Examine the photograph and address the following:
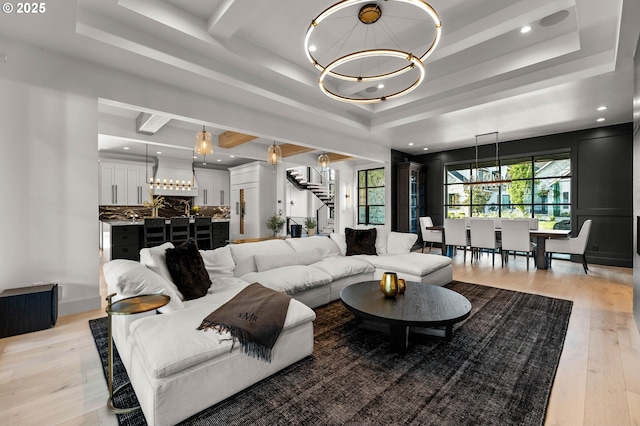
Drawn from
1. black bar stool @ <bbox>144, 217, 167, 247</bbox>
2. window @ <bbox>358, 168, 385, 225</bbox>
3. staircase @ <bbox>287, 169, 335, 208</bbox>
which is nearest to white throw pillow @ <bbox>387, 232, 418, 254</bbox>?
window @ <bbox>358, 168, 385, 225</bbox>

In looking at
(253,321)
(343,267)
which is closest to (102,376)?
(253,321)

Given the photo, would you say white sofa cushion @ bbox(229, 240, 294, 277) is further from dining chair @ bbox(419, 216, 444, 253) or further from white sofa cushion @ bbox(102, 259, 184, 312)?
dining chair @ bbox(419, 216, 444, 253)

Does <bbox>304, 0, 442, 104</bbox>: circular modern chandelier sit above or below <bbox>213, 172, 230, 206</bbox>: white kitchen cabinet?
above

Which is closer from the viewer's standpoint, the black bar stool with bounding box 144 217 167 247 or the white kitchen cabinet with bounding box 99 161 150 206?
the black bar stool with bounding box 144 217 167 247

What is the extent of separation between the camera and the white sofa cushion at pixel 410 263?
3.79m

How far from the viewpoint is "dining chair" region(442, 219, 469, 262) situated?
6.12 meters

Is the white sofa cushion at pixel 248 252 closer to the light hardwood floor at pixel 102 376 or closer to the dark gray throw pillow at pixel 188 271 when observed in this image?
the dark gray throw pillow at pixel 188 271

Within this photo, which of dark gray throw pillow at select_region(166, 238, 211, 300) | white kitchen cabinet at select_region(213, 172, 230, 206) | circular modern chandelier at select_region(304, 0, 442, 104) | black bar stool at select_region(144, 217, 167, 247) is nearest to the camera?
circular modern chandelier at select_region(304, 0, 442, 104)

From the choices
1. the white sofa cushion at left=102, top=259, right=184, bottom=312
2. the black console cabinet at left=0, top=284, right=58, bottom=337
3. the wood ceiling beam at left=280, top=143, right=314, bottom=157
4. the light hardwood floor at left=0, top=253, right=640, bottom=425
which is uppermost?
the wood ceiling beam at left=280, top=143, right=314, bottom=157

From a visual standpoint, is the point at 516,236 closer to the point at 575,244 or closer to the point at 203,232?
the point at 575,244

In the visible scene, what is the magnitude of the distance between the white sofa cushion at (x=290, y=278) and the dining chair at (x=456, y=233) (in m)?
4.03

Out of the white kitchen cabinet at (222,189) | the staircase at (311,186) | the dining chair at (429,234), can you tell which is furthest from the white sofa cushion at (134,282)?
the staircase at (311,186)

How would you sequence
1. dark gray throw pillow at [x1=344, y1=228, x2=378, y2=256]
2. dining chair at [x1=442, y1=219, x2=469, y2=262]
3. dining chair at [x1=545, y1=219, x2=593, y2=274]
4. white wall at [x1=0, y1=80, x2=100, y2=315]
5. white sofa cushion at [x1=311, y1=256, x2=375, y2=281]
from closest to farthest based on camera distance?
white wall at [x1=0, y1=80, x2=100, y2=315] < white sofa cushion at [x1=311, y1=256, x2=375, y2=281] < dark gray throw pillow at [x1=344, y1=228, x2=378, y2=256] < dining chair at [x1=545, y1=219, x2=593, y2=274] < dining chair at [x1=442, y1=219, x2=469, y2=262]

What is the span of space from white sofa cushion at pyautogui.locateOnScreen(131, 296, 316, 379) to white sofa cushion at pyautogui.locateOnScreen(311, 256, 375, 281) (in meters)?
1.55
